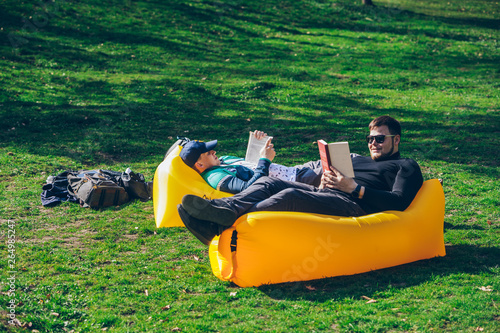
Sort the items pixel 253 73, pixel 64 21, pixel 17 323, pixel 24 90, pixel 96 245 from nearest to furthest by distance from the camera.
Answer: pixel 17 323, pixel 96 245, pixel 24 90, pixel 253 73, pixel 64 21

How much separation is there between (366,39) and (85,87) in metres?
11.9

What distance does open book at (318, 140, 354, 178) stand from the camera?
5.71 metres

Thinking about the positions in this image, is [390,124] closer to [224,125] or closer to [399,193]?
[399,193]

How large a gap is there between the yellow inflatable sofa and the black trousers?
150 mm

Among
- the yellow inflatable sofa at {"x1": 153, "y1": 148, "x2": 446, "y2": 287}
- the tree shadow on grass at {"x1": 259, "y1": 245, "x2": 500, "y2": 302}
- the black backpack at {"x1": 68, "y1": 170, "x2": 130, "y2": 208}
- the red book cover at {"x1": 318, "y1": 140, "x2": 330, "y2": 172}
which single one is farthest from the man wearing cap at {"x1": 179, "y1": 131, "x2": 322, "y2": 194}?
the tree shadow on grass at {"x1": 259, "y1": 245, "x2": 500, "y2": 302}

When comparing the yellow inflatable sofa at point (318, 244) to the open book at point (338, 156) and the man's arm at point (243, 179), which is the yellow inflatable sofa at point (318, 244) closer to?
the open book at point (338, 156)

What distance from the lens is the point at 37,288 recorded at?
5.20 m

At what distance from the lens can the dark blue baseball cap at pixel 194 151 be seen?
704 centimetres

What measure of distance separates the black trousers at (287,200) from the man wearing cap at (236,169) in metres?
0.57

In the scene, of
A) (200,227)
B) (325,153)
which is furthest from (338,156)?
(200,227)

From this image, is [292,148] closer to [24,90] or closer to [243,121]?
[243,121]

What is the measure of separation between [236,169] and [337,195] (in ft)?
5.47

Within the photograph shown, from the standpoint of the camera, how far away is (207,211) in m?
5.22

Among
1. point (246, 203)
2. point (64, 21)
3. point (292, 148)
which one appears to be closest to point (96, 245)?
point (246, 203)
